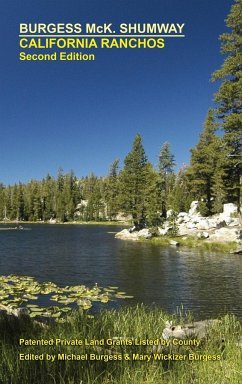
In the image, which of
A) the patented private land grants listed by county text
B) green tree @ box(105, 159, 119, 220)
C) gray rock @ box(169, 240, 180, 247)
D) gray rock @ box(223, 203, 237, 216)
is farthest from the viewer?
green tree @ box(105, 159, 119, 220)

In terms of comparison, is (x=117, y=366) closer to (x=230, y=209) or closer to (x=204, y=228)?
(x=230, y=209)

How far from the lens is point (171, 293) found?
21.9m

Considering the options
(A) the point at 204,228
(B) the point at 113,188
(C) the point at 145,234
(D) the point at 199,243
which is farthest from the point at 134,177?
(B) the point at 113,188

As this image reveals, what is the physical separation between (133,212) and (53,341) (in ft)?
204

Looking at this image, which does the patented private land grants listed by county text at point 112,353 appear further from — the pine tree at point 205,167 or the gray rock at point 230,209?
the pine tree at point 205,167

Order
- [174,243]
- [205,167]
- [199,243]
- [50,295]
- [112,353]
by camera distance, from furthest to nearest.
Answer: [205,167] → [174,243] → [199,243] → [50,295] → [112,353]

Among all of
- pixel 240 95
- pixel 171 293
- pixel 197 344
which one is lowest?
pixel 171 293

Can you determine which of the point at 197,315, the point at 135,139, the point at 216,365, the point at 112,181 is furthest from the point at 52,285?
the point at 112,181

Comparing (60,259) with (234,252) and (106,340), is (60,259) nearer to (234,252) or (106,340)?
(234,252)

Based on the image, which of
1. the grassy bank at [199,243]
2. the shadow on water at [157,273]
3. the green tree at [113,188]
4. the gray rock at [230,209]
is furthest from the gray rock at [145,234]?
the green tree at [113,188]

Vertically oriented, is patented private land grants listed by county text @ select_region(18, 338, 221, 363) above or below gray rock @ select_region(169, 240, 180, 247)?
above

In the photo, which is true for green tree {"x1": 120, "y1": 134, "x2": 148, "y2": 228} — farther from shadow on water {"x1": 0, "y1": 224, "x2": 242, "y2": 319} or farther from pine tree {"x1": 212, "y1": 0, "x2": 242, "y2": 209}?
pine tree {"x1": 212, "y1": 0, "x2": 242, "y2": 209}

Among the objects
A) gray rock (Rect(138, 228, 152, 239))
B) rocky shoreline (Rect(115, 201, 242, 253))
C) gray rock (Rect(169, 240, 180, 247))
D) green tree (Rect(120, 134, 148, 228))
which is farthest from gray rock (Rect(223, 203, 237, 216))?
green tree (Rect(120, 134, 148, 228))

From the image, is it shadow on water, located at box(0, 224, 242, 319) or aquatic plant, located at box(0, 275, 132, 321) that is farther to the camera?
shadow on water, located at box(0, 224, 242, 319)
